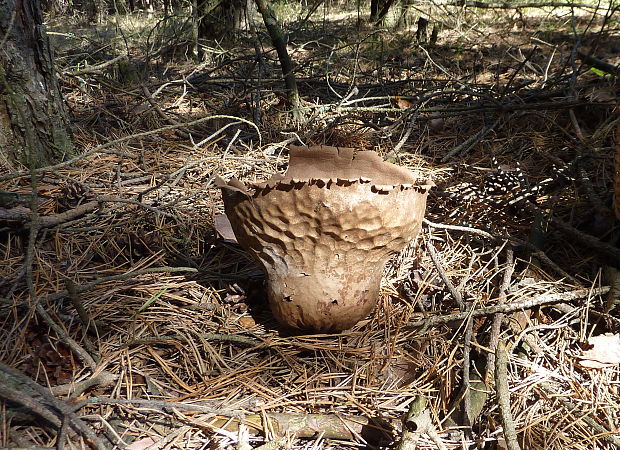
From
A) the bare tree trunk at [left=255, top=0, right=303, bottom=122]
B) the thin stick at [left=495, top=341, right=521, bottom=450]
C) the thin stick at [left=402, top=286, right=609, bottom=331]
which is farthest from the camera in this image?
the bare tree trunk at [left=255, top=0, right=303, bottom=122]

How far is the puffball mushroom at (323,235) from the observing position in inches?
58.6

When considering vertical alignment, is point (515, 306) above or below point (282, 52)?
below

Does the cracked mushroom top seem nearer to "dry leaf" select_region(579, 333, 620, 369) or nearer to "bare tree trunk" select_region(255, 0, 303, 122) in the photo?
"dry leaf" select_region(579, 333, 620, 369)

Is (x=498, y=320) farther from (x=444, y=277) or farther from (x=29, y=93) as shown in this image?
(x=29, y=93)

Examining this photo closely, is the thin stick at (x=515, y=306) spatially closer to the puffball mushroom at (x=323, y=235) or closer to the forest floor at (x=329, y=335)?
the forest floor at (x=329, y=335)

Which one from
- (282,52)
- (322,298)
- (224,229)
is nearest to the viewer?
(322,298)

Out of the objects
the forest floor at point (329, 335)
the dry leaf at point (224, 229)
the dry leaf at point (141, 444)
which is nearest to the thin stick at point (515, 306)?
the forest floor at point (329, 335)

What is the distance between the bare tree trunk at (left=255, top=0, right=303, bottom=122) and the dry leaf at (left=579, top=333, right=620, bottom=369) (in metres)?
2.38

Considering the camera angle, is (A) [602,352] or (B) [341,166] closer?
(A) [602,352]

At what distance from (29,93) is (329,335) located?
6.91 feet

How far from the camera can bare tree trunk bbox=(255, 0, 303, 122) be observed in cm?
304

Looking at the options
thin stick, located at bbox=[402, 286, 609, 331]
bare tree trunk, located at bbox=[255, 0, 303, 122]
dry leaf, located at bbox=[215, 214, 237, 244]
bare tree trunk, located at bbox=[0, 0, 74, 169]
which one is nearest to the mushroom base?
thin stick, located at bbox=[402, 286, 609, 331]

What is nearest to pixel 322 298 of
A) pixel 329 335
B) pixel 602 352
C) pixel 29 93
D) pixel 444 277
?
pixel 329 335

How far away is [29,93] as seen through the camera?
2457 millimetres
